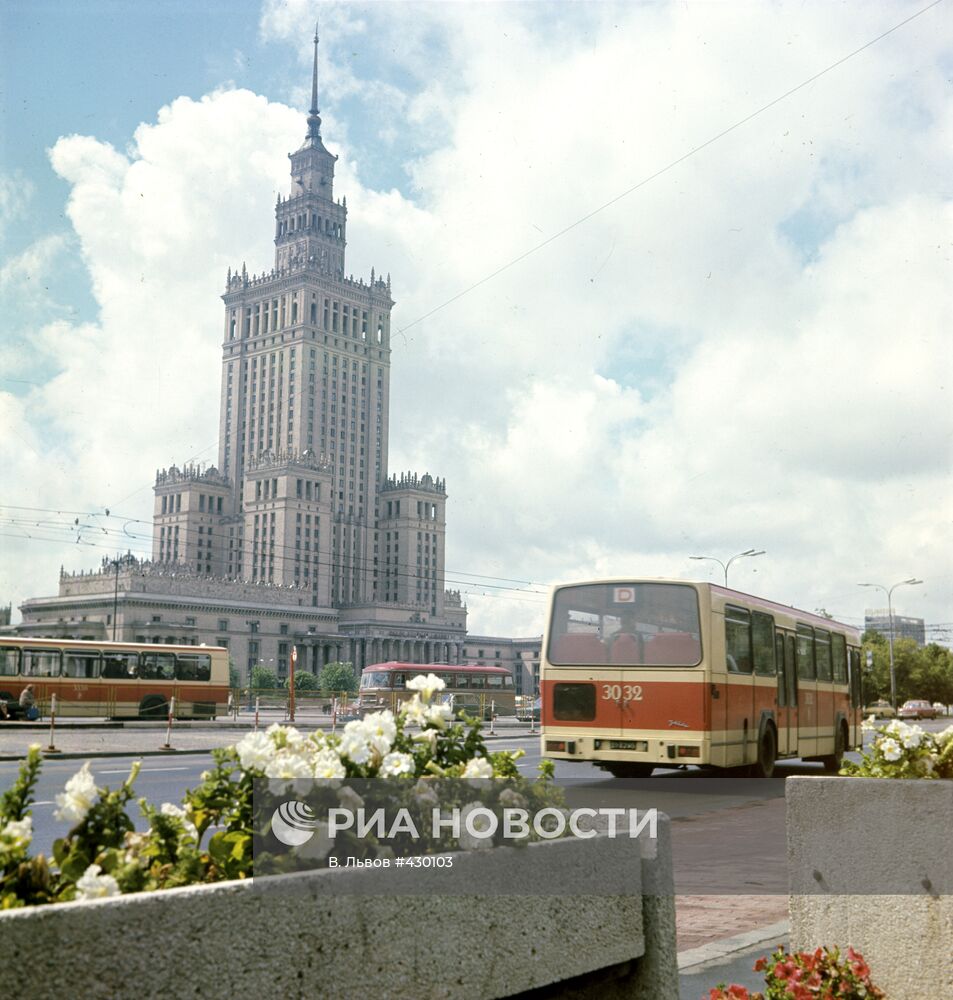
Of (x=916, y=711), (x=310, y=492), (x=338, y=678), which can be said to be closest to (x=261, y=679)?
(x=338, y=678)

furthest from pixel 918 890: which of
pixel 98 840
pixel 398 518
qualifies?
pixel 398 518

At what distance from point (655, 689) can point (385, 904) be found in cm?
1342

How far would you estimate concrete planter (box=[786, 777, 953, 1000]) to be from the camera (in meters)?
4.66

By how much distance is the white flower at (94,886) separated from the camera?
266 cm

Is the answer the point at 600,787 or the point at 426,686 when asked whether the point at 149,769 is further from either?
the point at 426,686

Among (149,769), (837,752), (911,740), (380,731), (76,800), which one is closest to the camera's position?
(76,800)

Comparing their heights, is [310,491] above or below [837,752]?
above

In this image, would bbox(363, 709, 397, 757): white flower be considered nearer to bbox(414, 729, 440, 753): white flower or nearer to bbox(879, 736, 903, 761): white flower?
bbox(414, 729, 440, 753): white flower

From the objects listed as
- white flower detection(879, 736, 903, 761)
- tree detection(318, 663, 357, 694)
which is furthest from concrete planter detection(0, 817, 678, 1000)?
tree detection(318, 663, 357, 694)

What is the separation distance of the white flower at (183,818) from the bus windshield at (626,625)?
524 inches

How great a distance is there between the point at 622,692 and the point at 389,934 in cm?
1359

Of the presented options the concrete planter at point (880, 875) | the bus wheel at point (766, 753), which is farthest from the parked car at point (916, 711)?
the concrete planter at point (880, 875)

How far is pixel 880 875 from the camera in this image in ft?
15.6

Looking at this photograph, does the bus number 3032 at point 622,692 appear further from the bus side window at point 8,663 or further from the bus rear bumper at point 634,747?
the bus side window at point 8,663
